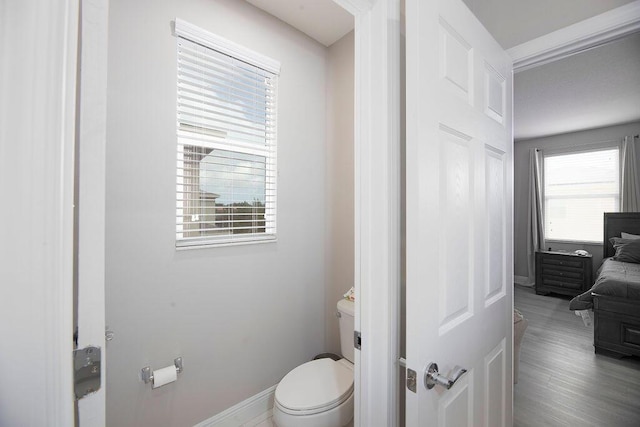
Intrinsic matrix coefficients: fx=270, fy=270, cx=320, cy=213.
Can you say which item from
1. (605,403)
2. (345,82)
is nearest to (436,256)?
(345,82)

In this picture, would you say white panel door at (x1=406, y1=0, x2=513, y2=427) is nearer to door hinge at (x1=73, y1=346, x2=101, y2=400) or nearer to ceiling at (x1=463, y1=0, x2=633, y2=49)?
ceiling at (x1=463, y1=0, x2=633, y2=49)

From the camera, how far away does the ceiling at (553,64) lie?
1144mm

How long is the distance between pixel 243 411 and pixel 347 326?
848 mm

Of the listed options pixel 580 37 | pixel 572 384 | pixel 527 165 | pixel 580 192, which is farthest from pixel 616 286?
pixel 527 165

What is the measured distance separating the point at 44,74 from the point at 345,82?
1.91 metres

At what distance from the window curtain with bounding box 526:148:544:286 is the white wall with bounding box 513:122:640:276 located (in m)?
0.11

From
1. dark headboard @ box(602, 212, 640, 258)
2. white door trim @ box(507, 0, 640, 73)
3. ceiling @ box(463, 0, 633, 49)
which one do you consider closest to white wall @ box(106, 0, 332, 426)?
ceiling @ box(463, 0, 633, 49)

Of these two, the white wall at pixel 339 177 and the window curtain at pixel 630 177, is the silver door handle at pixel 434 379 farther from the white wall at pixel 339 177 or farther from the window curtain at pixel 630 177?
the window curtain at pixel 630 177

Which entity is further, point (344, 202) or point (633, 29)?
point (344, 202)

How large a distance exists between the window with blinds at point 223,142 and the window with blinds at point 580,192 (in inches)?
204

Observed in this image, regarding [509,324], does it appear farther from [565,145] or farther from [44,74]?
[565,145]

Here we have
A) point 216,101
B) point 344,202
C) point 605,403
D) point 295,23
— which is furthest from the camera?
point 344,202

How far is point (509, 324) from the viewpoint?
4.13 ft

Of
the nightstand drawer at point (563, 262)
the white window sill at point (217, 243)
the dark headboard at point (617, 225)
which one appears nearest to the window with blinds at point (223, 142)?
the white window sill at point (217, 243)
